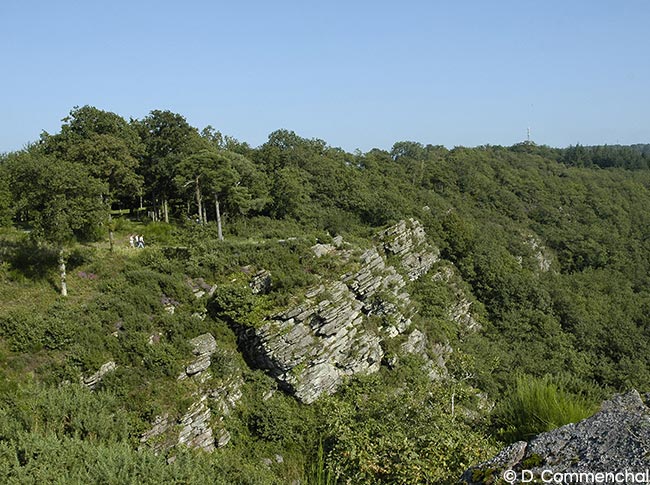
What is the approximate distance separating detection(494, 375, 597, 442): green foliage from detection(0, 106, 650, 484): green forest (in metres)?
0.05

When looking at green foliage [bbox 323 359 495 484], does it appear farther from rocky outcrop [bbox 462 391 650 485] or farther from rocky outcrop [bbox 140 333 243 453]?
rocky outcrop [bbox 140 333 243 453]

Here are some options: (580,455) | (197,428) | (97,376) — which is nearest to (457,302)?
(197,428)

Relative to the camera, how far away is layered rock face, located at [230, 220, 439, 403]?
68.1ft

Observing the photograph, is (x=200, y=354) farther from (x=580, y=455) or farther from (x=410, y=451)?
(x=580, y=455)

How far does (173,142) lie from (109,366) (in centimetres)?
1972

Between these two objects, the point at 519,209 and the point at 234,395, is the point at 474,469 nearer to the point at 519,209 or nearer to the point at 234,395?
the point at 234,395

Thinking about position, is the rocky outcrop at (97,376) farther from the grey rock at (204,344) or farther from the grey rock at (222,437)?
the grey rock at (222,437)

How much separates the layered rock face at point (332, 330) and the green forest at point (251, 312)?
592 mm

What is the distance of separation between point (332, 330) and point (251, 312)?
397 centimetres

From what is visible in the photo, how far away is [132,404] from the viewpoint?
1617 cm

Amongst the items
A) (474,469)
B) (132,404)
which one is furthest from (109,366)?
(474,469)

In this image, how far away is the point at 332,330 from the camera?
22.1m

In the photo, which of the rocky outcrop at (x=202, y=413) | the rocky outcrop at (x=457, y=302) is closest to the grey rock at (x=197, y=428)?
the rocky outcrop at (x=202, y=413)

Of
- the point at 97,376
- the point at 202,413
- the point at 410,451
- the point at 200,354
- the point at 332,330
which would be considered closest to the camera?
the point at 410,451
